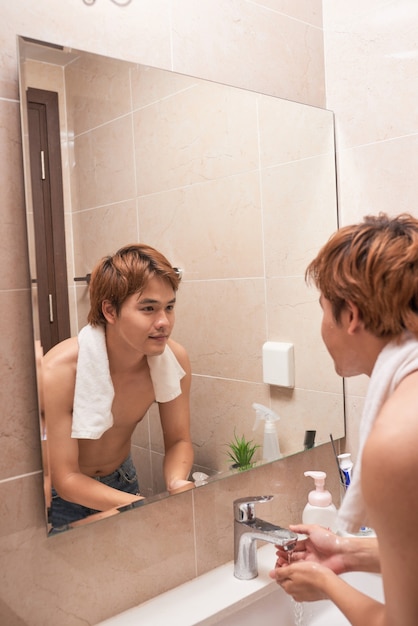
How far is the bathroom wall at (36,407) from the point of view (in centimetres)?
95

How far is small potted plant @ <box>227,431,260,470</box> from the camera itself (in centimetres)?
125

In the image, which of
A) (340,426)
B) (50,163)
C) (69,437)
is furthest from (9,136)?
(340,426)

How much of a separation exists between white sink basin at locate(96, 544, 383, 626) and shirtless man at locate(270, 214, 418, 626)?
201 millimetres

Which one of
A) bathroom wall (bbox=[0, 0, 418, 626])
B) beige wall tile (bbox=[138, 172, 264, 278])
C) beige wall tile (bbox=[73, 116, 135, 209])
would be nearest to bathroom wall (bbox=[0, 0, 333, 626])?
bathroom wall (bbox=[0, 0, 418, 626])

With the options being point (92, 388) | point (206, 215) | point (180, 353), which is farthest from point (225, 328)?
point (92, 388)

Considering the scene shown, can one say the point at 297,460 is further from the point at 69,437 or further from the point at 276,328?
the point at 69,437

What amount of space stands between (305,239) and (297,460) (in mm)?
540

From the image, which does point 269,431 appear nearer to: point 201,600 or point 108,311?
point 201,600

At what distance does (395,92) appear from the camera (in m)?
1.34

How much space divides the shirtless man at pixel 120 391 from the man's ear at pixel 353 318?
1.29ft

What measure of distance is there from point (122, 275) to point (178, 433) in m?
0.33

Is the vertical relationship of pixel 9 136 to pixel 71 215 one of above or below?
above

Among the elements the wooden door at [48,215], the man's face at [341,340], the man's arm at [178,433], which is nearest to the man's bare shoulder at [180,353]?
the man's arm at [178,433]

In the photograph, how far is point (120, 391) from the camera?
Answer: 106 cm
